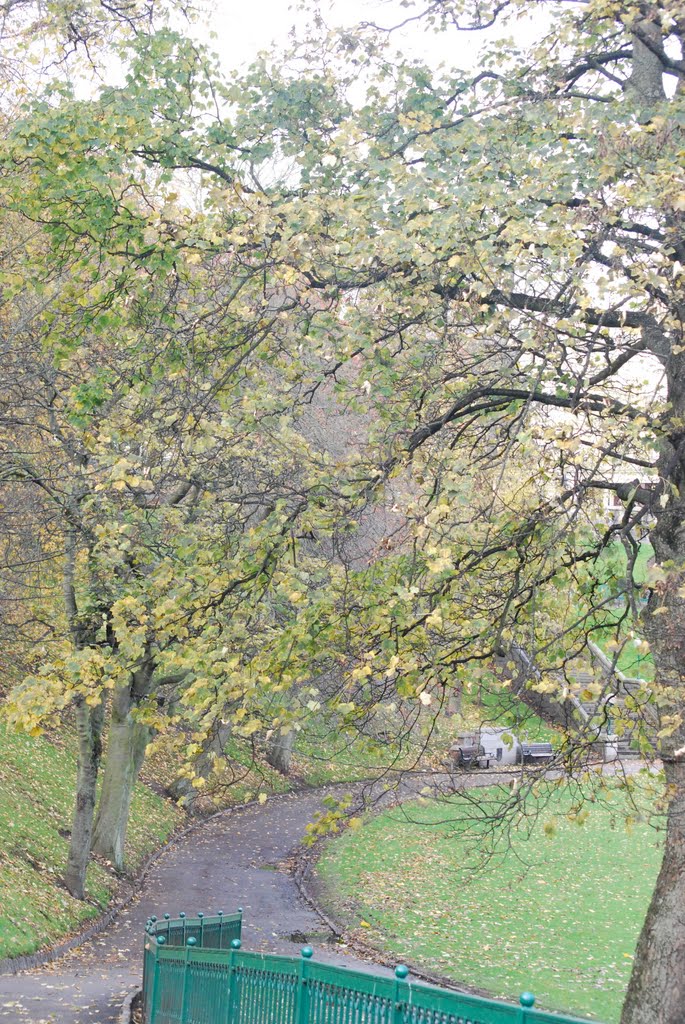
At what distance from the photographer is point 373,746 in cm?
884

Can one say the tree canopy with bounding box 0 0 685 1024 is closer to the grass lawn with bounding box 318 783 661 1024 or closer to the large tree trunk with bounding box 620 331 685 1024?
the large tree trunk with bounding box 620 331 685 1024

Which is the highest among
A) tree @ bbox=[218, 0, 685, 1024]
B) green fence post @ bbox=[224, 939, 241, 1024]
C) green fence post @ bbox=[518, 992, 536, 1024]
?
tree @ bbox=[218, 0, 685, 1024]

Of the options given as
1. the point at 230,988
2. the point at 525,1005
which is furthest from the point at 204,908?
the point at 525,1005

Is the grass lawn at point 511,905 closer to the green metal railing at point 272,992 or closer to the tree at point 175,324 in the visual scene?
the green metal railing at point 272,992

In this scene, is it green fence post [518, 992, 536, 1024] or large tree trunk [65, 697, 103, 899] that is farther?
large tree trunk [65, 697, 103, 899]

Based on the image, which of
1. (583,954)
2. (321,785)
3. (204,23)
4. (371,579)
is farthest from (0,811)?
(321,785)

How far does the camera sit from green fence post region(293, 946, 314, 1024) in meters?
7.59

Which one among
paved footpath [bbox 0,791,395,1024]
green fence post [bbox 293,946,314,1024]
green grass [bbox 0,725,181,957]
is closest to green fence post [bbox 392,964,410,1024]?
green fence post [bbox 293,946,314,1024]

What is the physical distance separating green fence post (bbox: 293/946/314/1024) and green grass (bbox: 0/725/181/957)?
9.28 m

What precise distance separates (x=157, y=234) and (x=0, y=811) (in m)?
15.6

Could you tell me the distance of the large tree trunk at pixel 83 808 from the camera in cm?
1967

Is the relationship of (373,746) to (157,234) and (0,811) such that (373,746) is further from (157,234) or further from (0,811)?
(0,811)

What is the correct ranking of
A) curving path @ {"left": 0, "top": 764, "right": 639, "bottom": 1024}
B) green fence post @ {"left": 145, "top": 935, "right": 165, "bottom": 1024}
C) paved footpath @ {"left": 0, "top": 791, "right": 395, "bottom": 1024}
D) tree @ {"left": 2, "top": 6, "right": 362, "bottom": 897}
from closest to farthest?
1. tree @ {"left": 2, "top": 6, "right": 362, "bottom": 897}
2. green fence post @ {"left": 145, "top": 935, "right": 165, "bottom": 1024}
3. curving path @ {"left": 0, "top": 764, "right": 639, "bottom": 1024}
4. paved footpath @ {"left": 0, "top": 791, "right": 395, "bottom": 1024}

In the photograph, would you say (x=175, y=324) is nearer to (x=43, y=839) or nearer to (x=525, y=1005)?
(x=525, y=1005)
